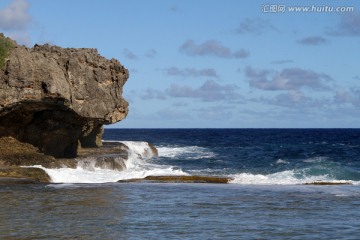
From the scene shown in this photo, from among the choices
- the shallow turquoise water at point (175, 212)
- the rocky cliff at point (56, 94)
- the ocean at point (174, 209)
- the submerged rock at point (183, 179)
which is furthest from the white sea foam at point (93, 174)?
the rocky cliff at point (56, 94)

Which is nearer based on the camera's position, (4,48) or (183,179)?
(4,48)

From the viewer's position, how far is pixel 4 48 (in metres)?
32.5

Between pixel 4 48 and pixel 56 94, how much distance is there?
383 centimetres

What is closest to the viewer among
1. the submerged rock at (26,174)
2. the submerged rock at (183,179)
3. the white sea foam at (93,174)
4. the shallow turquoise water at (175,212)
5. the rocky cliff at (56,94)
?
the shallow turquoise water at (175,212)

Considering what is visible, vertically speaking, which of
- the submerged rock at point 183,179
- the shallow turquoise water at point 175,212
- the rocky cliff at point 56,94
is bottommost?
the shallow turquoise water at point 175,212

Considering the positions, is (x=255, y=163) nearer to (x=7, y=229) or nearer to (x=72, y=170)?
(x=72, y=170)

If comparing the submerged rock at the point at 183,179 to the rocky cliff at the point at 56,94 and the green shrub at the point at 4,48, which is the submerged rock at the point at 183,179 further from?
the green shrub at the point at 4,48

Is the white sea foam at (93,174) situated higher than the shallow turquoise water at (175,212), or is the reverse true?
the white sea foam at (93,174)

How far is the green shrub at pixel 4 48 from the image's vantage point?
32.2 meters

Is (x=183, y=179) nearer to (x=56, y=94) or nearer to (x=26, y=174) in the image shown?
(x=56, y=94)

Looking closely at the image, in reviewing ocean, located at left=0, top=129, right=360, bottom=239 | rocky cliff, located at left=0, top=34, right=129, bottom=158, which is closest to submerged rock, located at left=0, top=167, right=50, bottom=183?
ocean, located at left=0, top=129, right=360, bottom=239

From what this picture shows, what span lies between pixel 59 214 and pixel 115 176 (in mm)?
14848

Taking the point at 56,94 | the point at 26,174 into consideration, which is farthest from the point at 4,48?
the point at 26,174

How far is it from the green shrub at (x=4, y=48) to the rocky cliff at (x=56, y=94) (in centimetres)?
11
